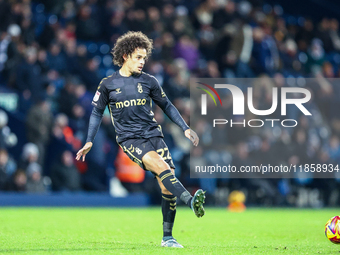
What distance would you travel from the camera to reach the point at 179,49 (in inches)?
695

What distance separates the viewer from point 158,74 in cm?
1623

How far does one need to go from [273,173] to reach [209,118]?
8.04ft

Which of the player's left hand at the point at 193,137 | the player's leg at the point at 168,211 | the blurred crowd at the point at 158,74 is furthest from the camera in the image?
the blurred crowd at the point at 158,74

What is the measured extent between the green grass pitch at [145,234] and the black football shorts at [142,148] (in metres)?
1.04

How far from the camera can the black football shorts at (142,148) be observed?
6598 mm

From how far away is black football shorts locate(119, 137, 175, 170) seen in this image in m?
6.60

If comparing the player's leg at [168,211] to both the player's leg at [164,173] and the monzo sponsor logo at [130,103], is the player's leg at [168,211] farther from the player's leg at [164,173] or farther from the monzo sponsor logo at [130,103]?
the monzo sponsor logo at [130,103]

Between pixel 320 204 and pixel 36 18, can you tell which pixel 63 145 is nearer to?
pixel 36 18

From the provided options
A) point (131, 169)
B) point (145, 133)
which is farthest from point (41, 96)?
point (145, 133)

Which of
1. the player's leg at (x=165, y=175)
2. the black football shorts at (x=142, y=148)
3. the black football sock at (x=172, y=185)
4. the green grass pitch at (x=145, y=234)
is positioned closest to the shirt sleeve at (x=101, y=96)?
the black football shorts at (x=142, y=148)

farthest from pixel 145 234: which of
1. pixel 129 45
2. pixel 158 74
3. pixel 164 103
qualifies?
pixel 158 74

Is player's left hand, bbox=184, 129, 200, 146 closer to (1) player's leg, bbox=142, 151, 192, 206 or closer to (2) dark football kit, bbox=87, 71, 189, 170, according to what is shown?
(2) dark football kit, bbox=87, 71, 189, 170

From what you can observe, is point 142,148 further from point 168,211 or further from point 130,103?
point 168,211

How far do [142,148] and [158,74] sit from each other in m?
9.80
